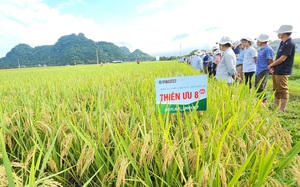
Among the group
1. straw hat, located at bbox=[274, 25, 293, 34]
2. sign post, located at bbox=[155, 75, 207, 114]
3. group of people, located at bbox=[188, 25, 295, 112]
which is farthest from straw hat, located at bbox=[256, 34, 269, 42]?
sign post, located at bbox=[155, 75, 207, 114]

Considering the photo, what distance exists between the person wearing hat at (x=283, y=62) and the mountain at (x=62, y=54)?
70002 mm

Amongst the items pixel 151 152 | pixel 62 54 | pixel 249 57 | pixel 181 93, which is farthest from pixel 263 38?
pixel 62 54

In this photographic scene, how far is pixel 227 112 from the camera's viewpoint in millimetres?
1511

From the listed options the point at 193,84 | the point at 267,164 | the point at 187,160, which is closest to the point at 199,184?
the point at 187,160

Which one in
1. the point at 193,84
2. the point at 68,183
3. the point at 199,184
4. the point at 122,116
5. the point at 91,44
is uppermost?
the point at 91,44

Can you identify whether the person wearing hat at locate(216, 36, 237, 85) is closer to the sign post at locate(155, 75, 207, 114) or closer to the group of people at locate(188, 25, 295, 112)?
the group of people at locate(188, 25, 295, 112)

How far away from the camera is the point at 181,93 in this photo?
57.7 inches

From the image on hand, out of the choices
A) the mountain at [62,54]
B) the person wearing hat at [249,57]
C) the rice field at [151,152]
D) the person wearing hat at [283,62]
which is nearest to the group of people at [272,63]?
Result: the person wearing hat at [283,62]

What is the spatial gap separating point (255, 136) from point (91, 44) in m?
95.6

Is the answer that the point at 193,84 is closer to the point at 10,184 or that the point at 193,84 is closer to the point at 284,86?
the point at 10,184

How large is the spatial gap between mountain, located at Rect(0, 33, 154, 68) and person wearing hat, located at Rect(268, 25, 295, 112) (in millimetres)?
70002

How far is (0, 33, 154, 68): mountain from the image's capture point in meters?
73.0

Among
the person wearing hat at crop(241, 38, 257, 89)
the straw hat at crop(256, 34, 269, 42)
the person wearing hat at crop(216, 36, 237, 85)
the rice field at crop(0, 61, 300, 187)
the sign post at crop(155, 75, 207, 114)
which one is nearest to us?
the rice field at crop(0, 61, 300, 187)

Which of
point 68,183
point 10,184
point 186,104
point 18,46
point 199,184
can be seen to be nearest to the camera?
point 10,184
